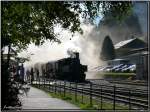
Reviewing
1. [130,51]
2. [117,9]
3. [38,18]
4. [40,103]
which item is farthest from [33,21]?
[40,103]

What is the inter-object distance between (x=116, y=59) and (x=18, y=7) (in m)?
2.36

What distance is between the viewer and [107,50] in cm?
912

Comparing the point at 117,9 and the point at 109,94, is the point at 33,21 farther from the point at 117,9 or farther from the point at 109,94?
the point at 109,94

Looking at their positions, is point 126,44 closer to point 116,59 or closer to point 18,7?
point 116,59

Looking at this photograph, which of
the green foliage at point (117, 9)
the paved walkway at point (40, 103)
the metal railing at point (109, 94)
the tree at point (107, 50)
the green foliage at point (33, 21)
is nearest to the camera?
the tree at point (107, 50)

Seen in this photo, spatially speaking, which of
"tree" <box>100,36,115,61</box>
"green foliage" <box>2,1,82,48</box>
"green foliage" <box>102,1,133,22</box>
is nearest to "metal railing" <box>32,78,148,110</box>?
"green foliage" <box>2,1,82,48</box>

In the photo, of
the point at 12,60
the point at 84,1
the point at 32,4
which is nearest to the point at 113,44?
the point at 84,1

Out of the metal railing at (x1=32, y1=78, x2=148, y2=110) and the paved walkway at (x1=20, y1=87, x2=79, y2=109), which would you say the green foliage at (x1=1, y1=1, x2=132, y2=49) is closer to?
the metal railing at (x1=32, y1=78, x2=148, y2=110)

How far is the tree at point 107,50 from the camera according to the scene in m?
8.95

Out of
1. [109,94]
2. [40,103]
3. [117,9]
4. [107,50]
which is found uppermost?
[117,9]

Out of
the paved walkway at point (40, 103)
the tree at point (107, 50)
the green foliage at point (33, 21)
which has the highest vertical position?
the green foliage at point (33, 21)

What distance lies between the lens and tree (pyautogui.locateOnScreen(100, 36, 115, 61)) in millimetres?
8945

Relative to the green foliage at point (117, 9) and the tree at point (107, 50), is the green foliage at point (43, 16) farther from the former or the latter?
the tree at point (107, 50)

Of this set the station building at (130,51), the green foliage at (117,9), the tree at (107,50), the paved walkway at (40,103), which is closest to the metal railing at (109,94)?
the paved walkway at (40,103)
